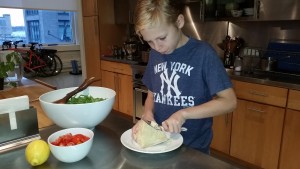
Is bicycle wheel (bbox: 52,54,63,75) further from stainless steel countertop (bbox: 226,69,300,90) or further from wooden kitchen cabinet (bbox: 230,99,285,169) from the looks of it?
wooden kitchen cabinet (bbox: 230,99,285,169)

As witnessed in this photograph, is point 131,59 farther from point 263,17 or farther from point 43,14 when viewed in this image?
point 43,14

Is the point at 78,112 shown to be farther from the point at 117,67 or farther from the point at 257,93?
the point at 117,67

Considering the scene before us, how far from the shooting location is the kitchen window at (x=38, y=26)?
596 centimetres

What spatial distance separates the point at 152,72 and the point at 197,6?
197 cm

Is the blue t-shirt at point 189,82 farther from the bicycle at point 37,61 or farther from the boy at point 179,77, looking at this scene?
the bicycle at point 37,61

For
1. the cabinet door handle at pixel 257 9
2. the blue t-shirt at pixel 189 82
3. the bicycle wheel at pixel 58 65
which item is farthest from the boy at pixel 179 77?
the bicycle wheel at pixel 58 65

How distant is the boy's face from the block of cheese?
0.96 ft

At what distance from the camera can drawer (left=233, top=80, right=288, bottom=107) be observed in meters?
1.80

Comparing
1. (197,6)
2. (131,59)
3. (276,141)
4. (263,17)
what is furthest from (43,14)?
(276,141)

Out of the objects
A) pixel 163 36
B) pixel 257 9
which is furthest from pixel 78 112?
pixel 257 9

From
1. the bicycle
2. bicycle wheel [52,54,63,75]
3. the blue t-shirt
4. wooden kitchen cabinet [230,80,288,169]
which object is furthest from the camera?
bicycle wheel [52,54,63,75]

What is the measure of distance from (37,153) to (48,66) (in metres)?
5.94

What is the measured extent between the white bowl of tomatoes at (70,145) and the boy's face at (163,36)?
381mm

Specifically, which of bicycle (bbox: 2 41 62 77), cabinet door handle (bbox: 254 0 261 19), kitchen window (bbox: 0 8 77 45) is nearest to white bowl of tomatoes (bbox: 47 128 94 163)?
cabinet door handle (bbox: 254 0 261 19)
